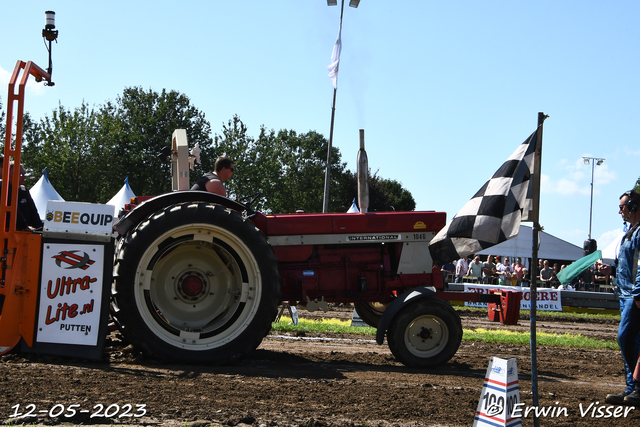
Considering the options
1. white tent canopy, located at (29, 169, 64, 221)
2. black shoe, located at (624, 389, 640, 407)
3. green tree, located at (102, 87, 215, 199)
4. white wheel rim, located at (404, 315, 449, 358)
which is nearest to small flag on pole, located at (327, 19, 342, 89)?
white tent canopy, located at (29, 169, 64, 221)

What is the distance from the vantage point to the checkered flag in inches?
158

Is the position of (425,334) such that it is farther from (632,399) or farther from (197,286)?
(197,286)

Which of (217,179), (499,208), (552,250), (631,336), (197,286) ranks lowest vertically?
(631,336)

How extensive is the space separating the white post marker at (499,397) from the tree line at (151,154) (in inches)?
1280

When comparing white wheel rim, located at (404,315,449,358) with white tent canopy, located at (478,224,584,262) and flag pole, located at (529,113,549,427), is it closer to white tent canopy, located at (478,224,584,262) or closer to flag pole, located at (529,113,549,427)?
flag pole, located at (529,113,549,427)

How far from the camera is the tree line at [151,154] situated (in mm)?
34938

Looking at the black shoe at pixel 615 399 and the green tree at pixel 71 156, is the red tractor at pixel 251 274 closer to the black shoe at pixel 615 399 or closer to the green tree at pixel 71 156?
the black shoe at pixel 615 399

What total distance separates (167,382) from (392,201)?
171 ft

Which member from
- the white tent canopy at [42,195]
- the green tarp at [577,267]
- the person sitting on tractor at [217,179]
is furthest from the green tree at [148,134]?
the person sitting on tractor at [217,179]

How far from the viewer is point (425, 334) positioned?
5.88 metres

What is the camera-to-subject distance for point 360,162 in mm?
5988

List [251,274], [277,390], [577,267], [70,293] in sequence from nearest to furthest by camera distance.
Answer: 1. [277,390]
2. [70,293]
3. [251,274]
4. [577,267]

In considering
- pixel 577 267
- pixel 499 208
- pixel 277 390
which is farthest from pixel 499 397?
pixel 577 267

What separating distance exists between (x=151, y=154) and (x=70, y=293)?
1325 inches
